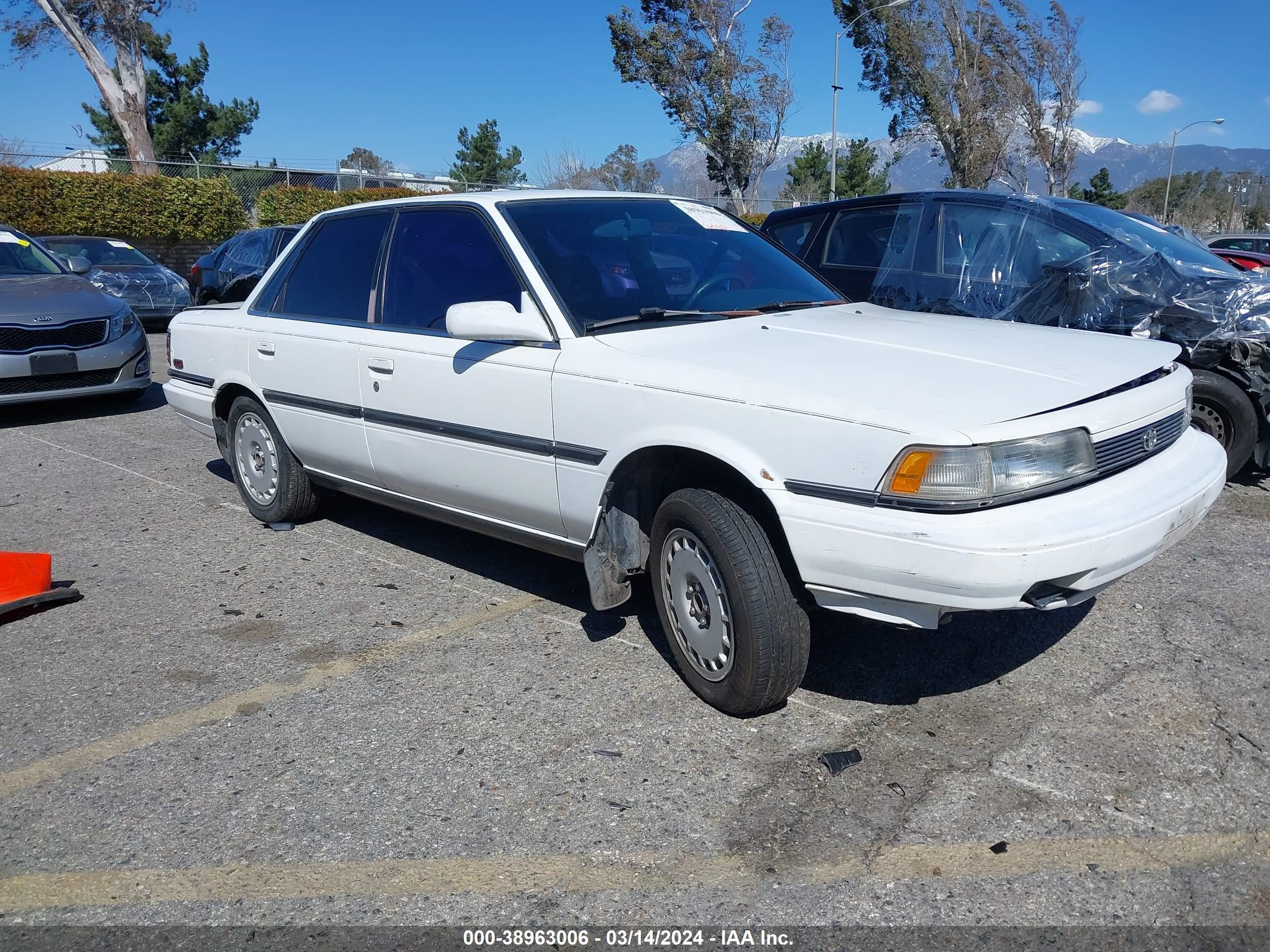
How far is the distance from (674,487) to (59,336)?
6783 millimetres

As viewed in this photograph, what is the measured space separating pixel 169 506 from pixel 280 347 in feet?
5.46

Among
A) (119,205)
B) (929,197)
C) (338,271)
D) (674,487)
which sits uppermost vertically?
(119,205)

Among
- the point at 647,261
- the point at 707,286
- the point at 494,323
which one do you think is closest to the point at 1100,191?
the point at 707,286

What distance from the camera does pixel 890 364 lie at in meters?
3.21

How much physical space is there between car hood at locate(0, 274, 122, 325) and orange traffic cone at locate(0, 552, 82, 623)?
434 cm

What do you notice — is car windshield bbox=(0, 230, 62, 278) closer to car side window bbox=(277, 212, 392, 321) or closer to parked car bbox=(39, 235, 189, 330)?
parked car bbox=(39, 235, 189, 330)

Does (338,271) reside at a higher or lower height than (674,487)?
higher

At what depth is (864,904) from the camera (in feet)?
8.03

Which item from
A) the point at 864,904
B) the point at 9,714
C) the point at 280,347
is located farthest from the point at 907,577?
the point at 280,347

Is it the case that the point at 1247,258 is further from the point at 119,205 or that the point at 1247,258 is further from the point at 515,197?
the point at 119,205

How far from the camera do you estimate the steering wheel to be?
12.9 ft

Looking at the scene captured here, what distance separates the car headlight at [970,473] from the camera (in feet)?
8.94

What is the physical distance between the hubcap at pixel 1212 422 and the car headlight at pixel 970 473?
3.61m

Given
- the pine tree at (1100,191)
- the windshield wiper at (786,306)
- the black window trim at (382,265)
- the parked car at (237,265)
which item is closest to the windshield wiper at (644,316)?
the black window trim at (382,265)
